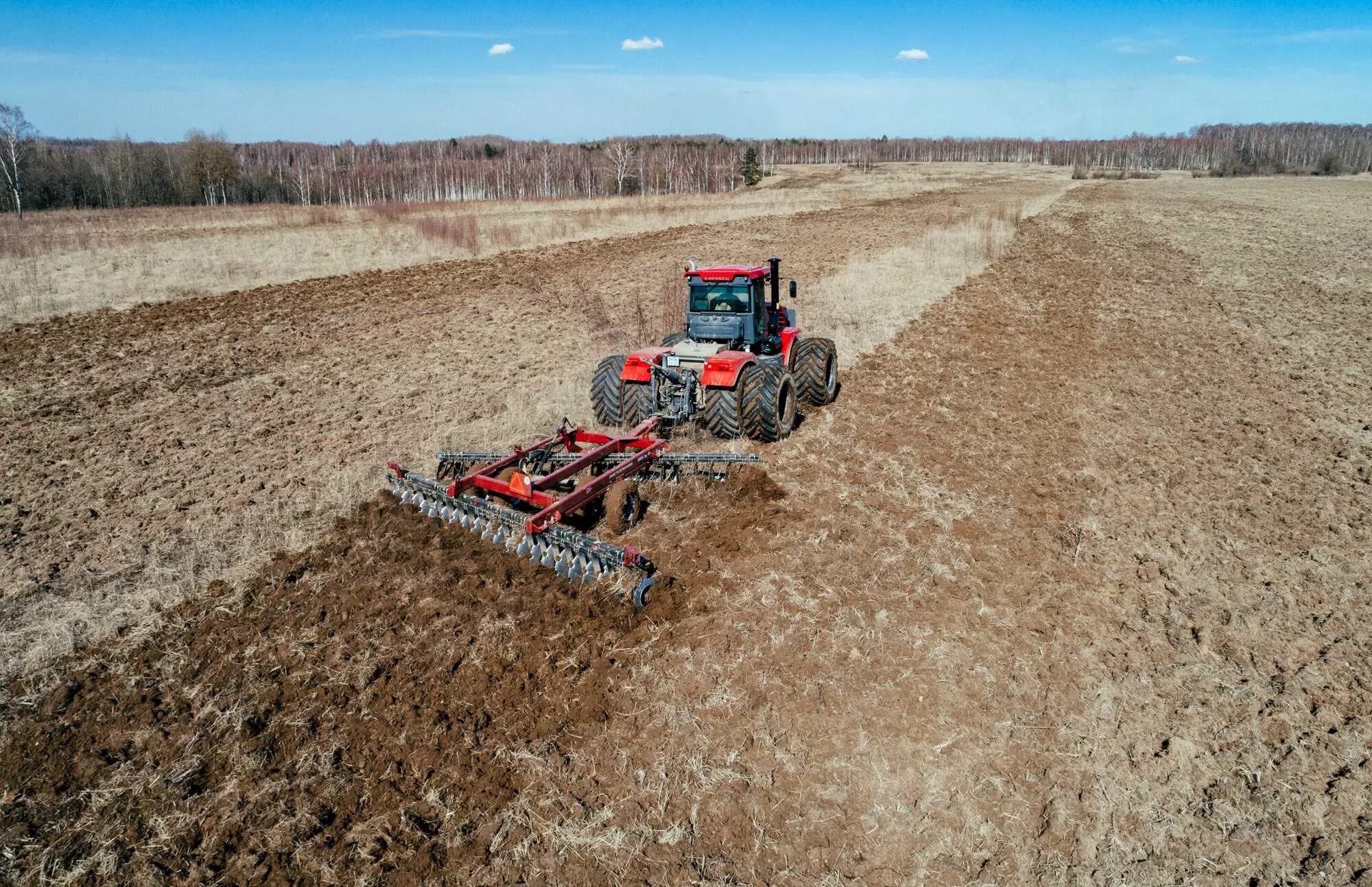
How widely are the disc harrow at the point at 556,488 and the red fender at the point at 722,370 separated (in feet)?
2.92

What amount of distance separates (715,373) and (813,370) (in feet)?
7.61

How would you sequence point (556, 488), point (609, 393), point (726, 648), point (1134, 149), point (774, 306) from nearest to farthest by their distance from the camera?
1. point (726, 648)
2. point (556, 488)
3. point (609, 393)
4. point (774, 306)
5. point (1134, 149)

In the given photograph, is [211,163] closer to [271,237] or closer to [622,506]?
[271,237]

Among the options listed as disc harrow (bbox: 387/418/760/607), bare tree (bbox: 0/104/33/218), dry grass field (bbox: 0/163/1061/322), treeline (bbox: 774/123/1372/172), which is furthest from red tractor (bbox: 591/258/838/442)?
treeline (bbox: 774/123/1372/172)

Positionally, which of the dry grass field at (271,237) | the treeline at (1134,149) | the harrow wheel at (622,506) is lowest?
the harrow wheel at (622,506)

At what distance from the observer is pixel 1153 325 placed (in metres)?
16.9

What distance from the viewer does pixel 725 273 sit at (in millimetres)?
9805

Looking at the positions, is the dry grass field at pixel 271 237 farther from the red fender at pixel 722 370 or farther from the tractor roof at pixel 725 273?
the red fender at pixel 722 370

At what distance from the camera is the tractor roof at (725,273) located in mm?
9750

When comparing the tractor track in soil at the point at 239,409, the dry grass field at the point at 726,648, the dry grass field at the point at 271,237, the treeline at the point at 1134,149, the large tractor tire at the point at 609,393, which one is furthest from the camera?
the treeline at the point at 1134,149

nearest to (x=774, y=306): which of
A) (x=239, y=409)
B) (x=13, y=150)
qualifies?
(x=239, y=409)

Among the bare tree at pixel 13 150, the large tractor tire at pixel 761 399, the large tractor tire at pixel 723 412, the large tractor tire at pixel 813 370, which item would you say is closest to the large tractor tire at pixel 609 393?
the large tractor tire at pixel 723 412

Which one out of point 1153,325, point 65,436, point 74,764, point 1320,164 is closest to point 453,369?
point 65,436

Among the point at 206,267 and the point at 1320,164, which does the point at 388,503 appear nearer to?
the point at 206,267
